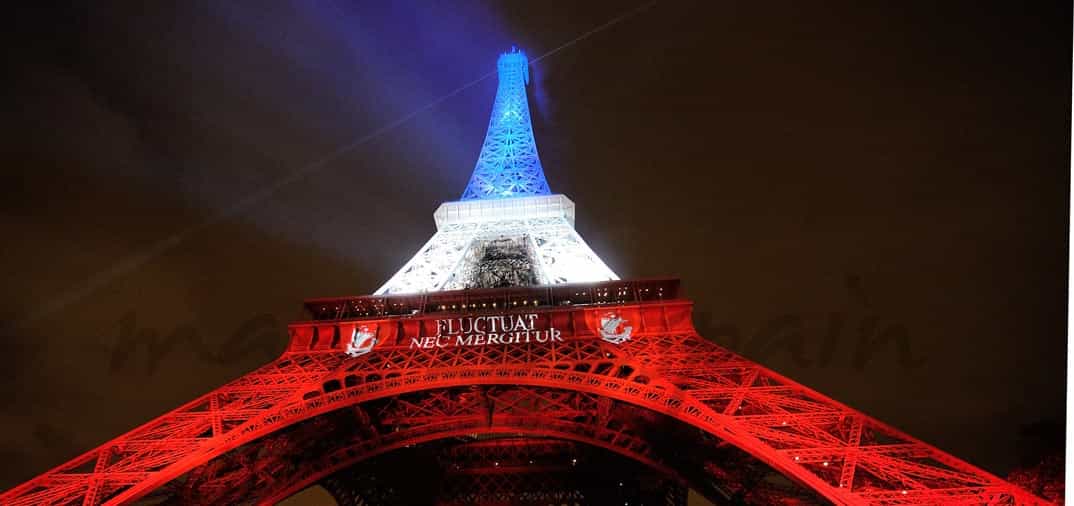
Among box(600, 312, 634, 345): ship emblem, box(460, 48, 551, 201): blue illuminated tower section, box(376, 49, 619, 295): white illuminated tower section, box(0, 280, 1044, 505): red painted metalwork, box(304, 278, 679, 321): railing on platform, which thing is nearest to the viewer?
box(0, 280, 1044, 505): red painted metalwork

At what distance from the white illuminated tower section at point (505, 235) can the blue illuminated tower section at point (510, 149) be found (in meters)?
0.04

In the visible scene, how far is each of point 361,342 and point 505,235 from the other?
271 inches

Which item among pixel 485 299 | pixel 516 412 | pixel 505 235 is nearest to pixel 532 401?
pixel 516 412

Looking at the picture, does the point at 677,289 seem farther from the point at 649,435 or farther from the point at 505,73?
the point at 505,73

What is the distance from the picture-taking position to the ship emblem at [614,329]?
11.2 meters

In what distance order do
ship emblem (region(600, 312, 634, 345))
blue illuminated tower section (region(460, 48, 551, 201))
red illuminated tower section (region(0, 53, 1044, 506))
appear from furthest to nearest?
blue illuminated tower section (region(460, 48, 551, 201)) → ship emblem (region(600, 312, 634, 345)) → red illuminated tower section (region(0, 53, 1044, 506))

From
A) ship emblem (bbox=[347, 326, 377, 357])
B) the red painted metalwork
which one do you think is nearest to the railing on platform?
the red painted metalwork

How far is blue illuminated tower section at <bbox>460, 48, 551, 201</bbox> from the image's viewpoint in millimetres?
19938

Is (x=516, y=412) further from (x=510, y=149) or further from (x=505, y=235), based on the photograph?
(x=510, y=149)

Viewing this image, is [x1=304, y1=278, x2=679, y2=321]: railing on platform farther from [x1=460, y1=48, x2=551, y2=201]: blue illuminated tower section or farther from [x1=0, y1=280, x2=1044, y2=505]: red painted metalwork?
[x1=460, y1=48, x2=551, y2=201]: blue illuminated tower section

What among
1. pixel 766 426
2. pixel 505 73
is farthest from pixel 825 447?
pixel 505 73

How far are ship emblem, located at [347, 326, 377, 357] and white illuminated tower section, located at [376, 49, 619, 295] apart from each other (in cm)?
193

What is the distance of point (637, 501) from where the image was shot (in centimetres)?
1750

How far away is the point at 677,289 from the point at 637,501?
8.50 m
